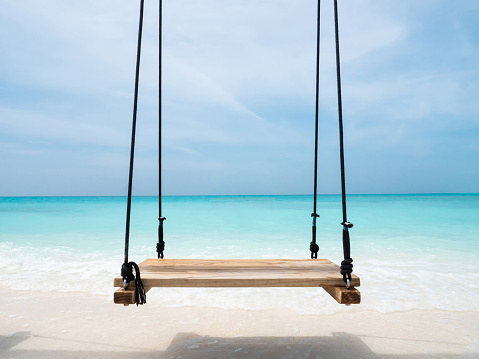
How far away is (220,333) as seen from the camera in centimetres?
268

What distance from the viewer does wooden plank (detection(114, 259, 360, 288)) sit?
1.70 meters

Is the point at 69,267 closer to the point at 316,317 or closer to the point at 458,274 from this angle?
the point at 316,317

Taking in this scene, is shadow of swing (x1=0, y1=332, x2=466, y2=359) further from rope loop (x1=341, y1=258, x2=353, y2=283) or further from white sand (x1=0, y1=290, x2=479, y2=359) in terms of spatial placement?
rope loop (x1=341, y1=258, x2=353, y2=283)

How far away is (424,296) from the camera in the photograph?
3.81m

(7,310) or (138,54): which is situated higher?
(138,54)

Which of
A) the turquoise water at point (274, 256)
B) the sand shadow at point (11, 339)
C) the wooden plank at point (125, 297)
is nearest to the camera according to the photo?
the wooden plank at point (125, 297)

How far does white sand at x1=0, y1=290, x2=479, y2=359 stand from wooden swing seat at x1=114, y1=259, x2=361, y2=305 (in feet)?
2.15

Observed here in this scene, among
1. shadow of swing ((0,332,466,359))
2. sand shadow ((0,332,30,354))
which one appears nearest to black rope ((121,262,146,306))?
shadow of swing ((0,332,466,359))

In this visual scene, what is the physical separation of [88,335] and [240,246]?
4.97m

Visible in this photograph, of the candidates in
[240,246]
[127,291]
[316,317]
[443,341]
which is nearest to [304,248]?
[240,246]

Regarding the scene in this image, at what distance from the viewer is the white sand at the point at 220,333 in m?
2.33

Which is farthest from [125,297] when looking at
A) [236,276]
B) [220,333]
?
[220,333]

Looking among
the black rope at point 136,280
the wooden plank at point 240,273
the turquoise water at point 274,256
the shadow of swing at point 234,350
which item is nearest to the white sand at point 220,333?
the shadow of swing at point 234,350

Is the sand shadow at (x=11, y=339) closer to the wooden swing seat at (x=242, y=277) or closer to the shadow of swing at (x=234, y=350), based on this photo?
the shadow of swing at (x=234, y=350)
